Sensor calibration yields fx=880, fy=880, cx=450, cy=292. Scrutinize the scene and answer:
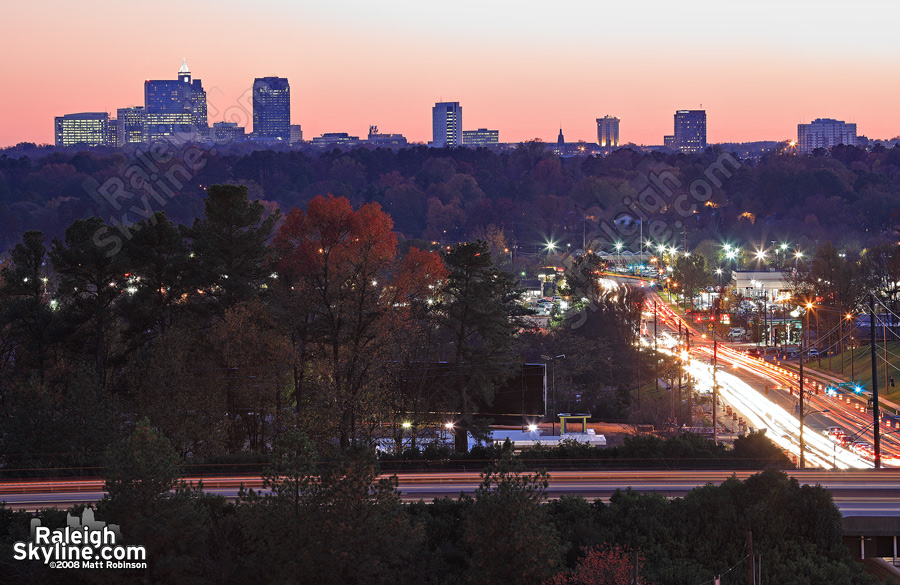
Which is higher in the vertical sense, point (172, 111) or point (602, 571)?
point (172, 111)

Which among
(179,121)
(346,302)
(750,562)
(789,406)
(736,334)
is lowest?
(789,406)

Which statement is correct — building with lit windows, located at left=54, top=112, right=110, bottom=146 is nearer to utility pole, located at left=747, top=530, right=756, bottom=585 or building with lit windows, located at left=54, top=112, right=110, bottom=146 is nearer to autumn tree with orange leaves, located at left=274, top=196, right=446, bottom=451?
autumn tree with orange leaves, located at left=274, top=196, right=446, bottom=451

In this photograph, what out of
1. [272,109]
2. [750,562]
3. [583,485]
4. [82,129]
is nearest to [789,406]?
[583,485]

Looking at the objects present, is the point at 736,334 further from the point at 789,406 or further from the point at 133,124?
the point at 133,124

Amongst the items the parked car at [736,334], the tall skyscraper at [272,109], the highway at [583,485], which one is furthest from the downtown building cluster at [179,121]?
the highway at [583,485]

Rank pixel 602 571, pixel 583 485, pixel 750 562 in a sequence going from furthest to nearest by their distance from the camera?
pixel 583 485, pixel 602 571, pixel 750 562

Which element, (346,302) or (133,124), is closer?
(346,302)
